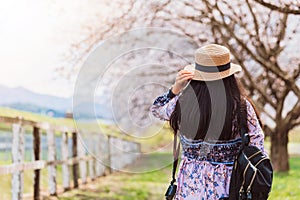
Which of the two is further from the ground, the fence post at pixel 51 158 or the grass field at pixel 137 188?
the fence post at pixel 51 158

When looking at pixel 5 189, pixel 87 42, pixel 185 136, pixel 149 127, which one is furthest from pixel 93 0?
pixel 185 136

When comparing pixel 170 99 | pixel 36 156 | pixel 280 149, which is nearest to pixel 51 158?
pixel 36 156

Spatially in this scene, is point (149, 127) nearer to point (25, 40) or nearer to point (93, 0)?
point (93, 0)

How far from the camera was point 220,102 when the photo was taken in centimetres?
308

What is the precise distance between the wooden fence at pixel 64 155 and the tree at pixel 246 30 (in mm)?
1951

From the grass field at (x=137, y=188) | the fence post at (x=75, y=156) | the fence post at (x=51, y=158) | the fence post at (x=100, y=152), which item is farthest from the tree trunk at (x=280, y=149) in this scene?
the fence post at (x=51, y=158)

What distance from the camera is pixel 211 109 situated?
3084mm

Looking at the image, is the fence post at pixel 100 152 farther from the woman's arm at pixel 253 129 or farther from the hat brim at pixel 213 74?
the woman's arm at pixel 253 129

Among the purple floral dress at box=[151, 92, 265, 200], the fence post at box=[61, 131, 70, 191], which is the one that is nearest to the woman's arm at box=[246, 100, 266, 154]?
the purple floral dress at box=[151, 92, 265, 200]

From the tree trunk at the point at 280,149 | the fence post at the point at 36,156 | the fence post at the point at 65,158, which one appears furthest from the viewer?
the tree trunk at the point at 280,149

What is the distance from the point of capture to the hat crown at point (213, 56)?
3176 millimetres

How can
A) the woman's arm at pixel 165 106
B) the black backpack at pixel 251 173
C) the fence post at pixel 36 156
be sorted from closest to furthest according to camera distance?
1. the black backpack at pixel 251 173
2. the woman's arm at pixel 165 106
3. the fence post at pixel 36 156

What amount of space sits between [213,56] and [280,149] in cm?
1050

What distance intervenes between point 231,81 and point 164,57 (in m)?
9.10
